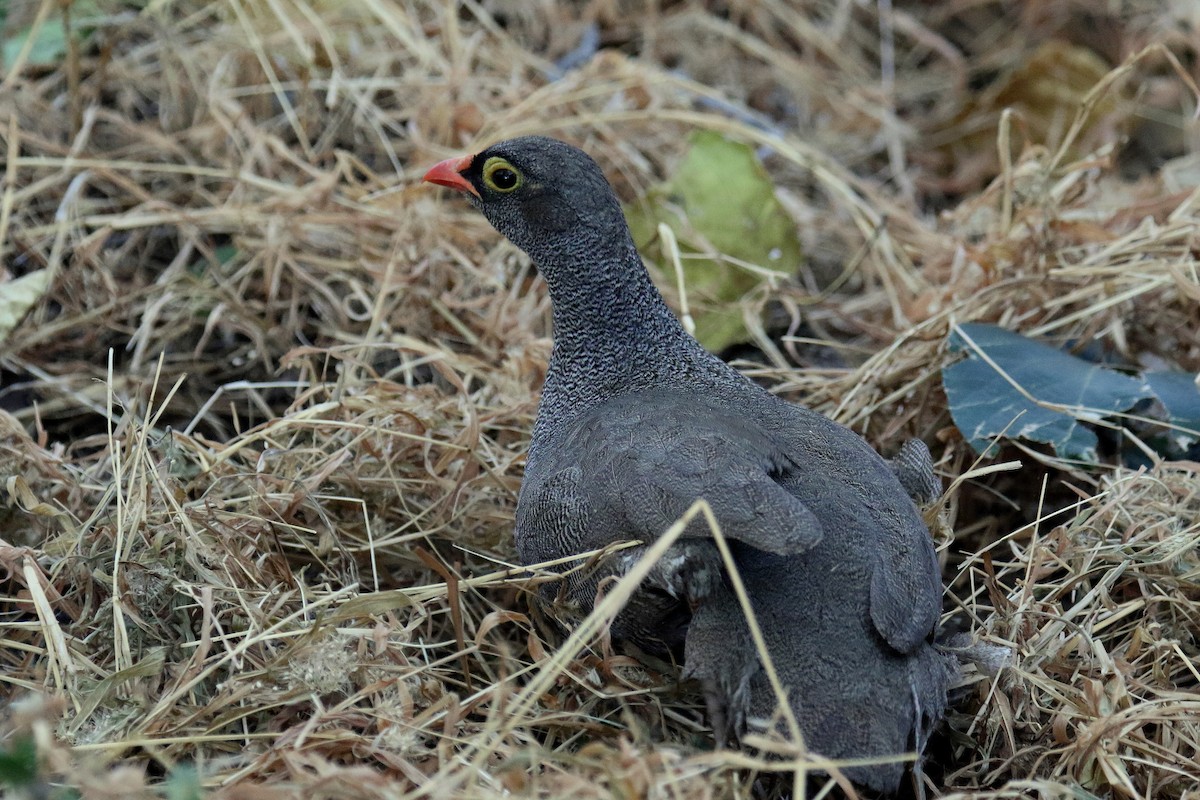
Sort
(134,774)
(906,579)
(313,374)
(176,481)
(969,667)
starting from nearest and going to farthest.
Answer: (134,774) < (906,579) < (969,667) < (176,481) < (313,374)

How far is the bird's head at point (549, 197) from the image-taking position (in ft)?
9.60

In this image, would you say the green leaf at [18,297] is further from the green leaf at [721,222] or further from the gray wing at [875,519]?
the gray wing at [875,519]

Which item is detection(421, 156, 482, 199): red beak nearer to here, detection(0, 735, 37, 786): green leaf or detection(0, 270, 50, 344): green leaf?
detection(0, 270, 50, 344): green leaf

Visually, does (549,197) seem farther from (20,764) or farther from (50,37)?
(50,37)

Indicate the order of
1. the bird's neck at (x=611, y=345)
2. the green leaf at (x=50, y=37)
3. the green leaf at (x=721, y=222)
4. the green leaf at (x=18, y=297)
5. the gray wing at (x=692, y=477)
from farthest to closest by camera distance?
1. the green leaf at (x=50, y=37)
2. the green leaf at (x=721, y=222)
3. the green leaf at (x=18, y=297)
4. the bird's neck at (x=611, y=345)
5. the gray wing at (x=692, y=477)

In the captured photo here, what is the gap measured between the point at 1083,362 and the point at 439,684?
198cm

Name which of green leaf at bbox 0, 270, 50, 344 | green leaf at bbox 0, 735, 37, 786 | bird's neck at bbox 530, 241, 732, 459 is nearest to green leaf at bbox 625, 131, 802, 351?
bird's neck at bbox 530, 241, 732, 459

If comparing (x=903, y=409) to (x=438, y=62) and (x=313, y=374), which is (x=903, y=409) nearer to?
(x=313, y=374)

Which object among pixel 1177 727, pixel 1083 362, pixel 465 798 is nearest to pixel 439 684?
pixel 465 798

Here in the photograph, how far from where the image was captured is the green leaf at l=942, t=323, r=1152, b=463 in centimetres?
306

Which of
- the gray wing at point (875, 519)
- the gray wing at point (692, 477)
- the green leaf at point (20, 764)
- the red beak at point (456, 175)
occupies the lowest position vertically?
the gray wing at point (875, 519)

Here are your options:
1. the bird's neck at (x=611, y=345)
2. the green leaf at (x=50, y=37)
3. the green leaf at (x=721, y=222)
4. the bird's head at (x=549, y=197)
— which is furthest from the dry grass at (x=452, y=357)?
the bird's head at (x=549, y=197)

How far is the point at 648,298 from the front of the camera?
2.96 metres

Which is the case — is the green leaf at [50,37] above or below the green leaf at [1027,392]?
above
